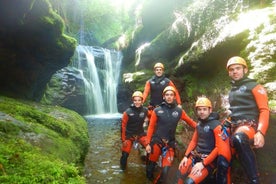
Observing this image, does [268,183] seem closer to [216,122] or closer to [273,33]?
[216,122]

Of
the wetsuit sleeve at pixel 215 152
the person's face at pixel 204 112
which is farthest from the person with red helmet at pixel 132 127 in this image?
the wetsuit sleeve at pixel 215 152

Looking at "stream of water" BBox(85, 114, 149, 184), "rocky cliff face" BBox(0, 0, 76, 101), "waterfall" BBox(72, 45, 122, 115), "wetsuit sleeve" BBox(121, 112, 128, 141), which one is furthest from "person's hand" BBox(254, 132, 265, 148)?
"waterfall" BBox(72, 45, 122, 115)

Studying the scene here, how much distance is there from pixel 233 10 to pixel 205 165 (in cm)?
784

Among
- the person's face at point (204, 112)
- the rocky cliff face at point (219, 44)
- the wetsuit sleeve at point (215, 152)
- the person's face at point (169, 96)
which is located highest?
the rocky cliff face at point (219, 44)

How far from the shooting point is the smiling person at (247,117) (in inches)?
177

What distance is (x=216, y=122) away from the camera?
17.7ft

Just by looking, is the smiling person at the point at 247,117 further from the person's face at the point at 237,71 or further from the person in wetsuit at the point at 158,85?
the person in wetsuit at the point at 158,85

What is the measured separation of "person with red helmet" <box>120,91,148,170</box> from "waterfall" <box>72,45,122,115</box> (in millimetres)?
17672

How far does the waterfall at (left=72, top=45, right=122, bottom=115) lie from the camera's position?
85.6ft

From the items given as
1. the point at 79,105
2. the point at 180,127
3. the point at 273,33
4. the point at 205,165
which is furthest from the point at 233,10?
the point at 79,105

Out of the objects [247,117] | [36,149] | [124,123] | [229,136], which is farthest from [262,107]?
[124,123]

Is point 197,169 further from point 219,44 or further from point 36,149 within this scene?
point 219,44

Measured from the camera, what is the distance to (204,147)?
18.0ft

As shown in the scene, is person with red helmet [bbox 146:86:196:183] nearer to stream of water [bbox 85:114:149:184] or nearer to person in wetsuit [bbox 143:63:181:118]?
stream of water [bbox 85:114:149:184]
